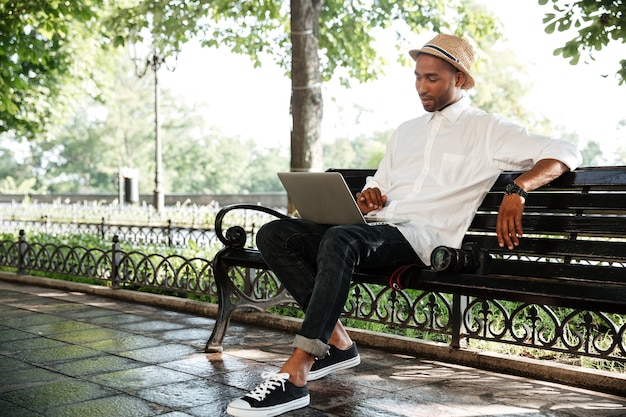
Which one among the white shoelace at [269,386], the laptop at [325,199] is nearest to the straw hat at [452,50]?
the laptop at [325,199]

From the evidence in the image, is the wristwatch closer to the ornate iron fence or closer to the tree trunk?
the ornate iron fence

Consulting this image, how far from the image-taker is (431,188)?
4.04 meters

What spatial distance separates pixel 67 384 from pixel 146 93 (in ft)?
174

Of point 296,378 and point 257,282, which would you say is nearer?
point 296,378

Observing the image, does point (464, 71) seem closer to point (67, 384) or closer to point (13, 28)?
point (67, 384)

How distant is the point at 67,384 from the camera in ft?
13.0

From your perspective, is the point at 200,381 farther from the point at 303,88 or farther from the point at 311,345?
the point at 303,88

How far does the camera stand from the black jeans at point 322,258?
3430 mm

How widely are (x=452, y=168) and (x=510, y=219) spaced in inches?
22.1

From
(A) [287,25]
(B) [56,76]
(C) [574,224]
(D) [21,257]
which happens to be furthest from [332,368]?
(B) [56,76]

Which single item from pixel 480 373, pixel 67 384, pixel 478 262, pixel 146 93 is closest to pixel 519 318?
pixel 480 373

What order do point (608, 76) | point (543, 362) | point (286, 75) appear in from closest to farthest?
point (543, 362) < point (608, 76) < point (286, 75)

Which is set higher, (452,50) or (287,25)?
(287,25)

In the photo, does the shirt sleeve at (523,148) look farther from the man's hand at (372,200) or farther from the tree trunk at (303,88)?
the tree trunk at (303,88)
